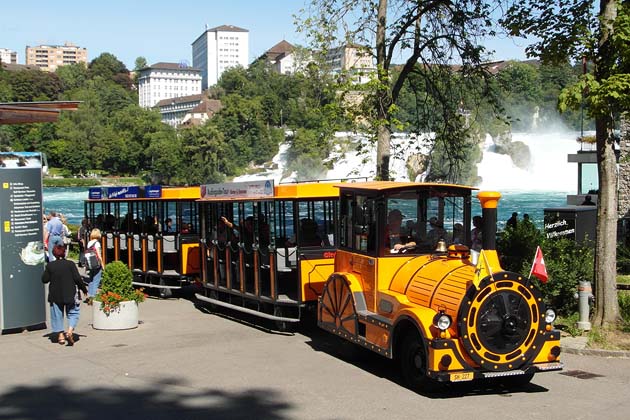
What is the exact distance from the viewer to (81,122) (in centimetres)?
15950

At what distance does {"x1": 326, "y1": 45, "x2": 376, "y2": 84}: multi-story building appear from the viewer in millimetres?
18109

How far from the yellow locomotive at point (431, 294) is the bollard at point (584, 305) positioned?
3002 millimetres

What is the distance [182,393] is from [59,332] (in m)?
3.99

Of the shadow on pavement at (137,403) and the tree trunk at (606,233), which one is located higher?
the tree trunk at (606,233)

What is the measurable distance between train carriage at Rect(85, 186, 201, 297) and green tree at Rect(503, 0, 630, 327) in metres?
8.71

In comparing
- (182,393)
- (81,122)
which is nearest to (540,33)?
(182,393)

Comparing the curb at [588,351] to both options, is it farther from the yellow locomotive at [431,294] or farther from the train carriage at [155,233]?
the train carriage at [155,233]

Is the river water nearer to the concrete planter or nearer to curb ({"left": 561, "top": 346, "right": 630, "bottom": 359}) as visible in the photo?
the concrete planter

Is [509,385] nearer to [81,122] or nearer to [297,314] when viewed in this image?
[297,314]

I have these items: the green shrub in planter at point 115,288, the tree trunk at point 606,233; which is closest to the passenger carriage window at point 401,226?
the tree trunk at point 606,233

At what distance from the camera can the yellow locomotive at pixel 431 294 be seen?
31.2ft

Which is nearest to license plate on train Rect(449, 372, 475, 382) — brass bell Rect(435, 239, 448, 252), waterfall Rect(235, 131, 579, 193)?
brass bell Rect(435, 239, 448, 252)

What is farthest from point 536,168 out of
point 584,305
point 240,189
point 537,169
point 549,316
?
point 549,316

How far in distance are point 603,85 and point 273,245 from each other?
5718 mm
